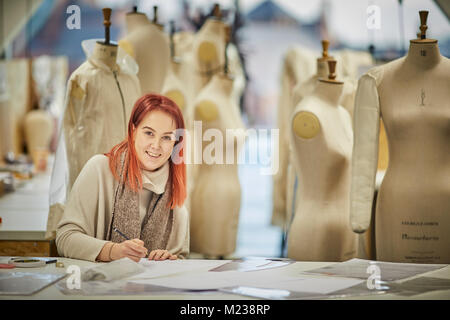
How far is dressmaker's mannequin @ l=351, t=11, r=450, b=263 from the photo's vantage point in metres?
2.41

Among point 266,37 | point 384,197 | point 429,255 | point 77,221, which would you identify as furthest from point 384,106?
point 266,37

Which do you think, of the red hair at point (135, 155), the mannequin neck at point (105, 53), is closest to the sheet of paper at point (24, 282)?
the red hair at point (135, 155)

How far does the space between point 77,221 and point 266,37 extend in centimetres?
435

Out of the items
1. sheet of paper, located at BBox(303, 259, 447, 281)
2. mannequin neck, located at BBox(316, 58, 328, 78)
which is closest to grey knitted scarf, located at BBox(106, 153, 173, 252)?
sheet of paper, located at BBox(303, 259, 447, 281)

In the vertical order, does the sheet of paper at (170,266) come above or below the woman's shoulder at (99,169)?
below

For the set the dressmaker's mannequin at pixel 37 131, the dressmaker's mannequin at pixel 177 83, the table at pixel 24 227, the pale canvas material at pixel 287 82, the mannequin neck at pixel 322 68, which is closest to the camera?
the table at pixel 24 227

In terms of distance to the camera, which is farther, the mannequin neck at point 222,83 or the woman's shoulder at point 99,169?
the mannequin neck at point 222,83

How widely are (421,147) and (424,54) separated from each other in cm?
39

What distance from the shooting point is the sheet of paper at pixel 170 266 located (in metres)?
1.71

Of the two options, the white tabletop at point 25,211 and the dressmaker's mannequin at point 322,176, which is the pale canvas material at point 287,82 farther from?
the white tabletop at point 25,211

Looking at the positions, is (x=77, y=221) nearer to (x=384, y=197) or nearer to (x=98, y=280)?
(x=98, y=280)

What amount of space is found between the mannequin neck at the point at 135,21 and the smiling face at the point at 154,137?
3.25 feet

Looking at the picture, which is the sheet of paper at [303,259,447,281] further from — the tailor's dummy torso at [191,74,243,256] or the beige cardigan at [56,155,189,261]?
the tailor's dummy torso at [191,74,243,256]

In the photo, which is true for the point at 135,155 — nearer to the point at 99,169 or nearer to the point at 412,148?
the point at 99,169
